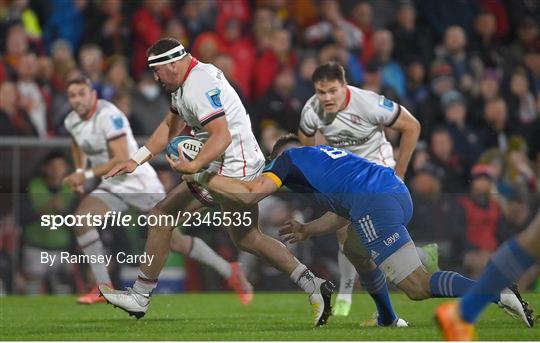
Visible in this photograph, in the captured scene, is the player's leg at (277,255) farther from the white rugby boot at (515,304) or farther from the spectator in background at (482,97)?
the spectator in background at (482,97)

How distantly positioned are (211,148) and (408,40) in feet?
29.4

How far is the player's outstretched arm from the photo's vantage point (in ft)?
28.8

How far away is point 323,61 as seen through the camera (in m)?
16.9

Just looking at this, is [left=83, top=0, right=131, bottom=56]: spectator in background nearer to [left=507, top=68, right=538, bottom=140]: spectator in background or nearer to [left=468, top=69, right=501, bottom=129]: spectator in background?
[left=468, top=69, right=501, bottom=129]: spectator in background

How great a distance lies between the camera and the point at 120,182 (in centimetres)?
1263

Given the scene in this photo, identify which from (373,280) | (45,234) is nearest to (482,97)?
(45,234)

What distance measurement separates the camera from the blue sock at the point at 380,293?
9711 mm

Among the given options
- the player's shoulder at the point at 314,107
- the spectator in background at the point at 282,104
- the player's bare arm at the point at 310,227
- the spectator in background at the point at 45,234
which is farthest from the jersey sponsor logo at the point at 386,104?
the spectator in background at the point at 282,104

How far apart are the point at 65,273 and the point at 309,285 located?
419 centimetres

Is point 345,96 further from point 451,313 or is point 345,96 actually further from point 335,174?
point 451,313

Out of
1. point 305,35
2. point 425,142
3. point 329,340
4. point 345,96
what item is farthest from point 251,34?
point 329,340

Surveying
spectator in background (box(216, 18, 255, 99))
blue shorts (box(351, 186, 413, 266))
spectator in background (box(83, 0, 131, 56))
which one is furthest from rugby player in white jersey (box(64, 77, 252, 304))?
spectator in background (box(216, 18, 255, 99))

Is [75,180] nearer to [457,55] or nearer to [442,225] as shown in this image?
[442,225]

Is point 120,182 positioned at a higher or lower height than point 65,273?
higher
